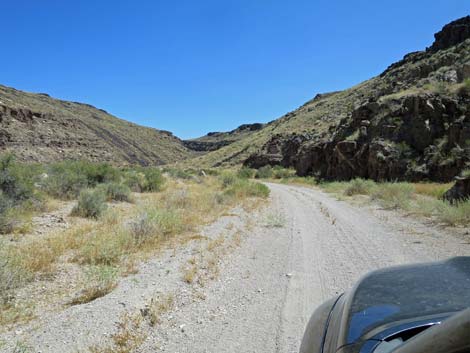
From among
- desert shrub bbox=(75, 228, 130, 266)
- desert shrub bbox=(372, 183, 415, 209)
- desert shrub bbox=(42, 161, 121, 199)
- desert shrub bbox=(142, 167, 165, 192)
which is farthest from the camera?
desert shrub bbox=(142, 167, 165, 192)

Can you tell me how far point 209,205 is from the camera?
45.7 ft

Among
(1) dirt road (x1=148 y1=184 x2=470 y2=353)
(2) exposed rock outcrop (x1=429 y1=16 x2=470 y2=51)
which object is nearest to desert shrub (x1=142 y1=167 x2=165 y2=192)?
(1) dirt road (x1=148 y1=184 x2=470 y2=353)

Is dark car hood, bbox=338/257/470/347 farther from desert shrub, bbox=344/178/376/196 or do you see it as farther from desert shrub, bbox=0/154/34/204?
desert shrub, bbox=344/178/376/196

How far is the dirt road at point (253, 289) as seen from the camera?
3768mm

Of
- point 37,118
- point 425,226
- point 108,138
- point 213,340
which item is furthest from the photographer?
point 108,138

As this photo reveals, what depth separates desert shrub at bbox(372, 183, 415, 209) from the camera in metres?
14.0

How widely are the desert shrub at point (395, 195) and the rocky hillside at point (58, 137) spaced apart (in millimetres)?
47347

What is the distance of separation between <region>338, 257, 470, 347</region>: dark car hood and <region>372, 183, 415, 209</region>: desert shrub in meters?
11.9

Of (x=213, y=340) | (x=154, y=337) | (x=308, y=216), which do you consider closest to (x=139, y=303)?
(x=154, y=337)

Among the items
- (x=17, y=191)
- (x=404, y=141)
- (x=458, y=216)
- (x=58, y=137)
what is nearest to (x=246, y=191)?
(x=458, y=216)

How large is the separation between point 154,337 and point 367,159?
25.3m

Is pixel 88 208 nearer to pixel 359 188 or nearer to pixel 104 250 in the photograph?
pixel 104 250

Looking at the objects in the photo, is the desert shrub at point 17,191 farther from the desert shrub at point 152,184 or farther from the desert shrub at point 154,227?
the desert shrub at point 152,184

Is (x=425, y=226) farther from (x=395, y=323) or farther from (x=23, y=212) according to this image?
(x=23, y=212)
